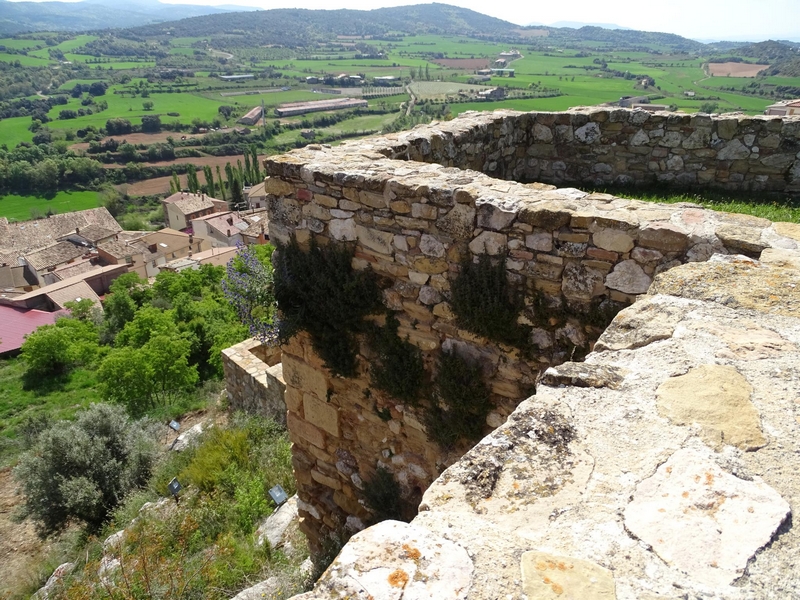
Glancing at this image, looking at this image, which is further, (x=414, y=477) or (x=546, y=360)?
(x=414, y=477)

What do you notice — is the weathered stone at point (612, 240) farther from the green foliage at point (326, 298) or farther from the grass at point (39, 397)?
the grass at point (39, 397)

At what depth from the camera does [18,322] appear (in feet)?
110

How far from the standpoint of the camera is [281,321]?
4.83 metres

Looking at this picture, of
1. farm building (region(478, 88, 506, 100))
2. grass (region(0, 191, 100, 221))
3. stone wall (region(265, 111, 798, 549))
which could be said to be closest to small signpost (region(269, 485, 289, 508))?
stone wall (region(265, 111, 798, 549))

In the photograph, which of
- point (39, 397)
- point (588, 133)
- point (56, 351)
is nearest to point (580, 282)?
point (588, 133)

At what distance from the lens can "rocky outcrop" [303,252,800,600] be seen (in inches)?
56.9

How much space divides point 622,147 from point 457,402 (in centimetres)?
469

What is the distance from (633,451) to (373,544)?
3.00ft

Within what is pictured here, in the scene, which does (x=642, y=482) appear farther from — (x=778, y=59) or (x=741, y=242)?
(x=778, y=59)

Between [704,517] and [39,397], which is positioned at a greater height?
[704,517]

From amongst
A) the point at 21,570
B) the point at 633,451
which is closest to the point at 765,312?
the point at 633,451

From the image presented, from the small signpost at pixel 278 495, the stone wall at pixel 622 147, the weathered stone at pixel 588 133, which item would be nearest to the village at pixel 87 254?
the small signpost at pixel 278 495

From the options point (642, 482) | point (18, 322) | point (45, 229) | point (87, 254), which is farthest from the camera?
point (45, 229)

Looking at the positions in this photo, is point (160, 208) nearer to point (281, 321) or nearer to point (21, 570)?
point (21, 570)
